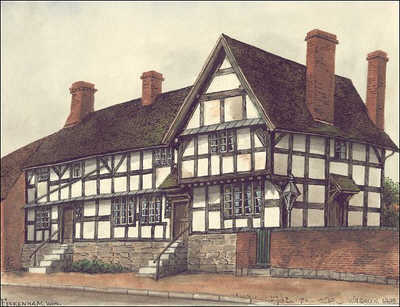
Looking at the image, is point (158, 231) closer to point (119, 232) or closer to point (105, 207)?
point (119, 232)

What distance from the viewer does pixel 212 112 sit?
2539 cm

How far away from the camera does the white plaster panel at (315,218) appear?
24.6 meters

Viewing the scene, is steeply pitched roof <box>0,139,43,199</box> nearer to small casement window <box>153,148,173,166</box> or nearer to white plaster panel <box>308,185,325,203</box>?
small casement window <box>153,148,173,166</box>

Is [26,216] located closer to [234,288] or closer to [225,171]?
[225,171]

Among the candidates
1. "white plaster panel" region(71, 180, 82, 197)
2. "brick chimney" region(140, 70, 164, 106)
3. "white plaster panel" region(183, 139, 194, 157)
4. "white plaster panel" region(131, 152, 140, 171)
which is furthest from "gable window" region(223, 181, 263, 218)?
"white plaster panel" region(71, 180, 82, 197)

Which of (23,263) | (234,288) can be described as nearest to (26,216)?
(23,263)

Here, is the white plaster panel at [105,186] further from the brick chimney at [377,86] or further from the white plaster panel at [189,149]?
the brick chimney at [377,86]

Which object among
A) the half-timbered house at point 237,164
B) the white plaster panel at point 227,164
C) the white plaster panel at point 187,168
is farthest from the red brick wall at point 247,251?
the white plaster panel at point 187,168

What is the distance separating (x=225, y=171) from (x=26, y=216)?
12.1 meters

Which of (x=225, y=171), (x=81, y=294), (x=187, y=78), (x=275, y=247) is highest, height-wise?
(x=187, y=78)

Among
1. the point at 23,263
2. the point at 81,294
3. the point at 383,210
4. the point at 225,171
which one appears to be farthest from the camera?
the point at 23,263

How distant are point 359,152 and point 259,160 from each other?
166 inches

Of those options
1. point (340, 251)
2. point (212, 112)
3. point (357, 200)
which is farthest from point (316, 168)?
point (340, 251)

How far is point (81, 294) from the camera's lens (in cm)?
2339
